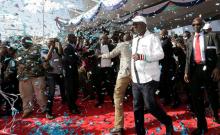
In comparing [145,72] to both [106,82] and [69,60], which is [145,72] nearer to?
[69,60]

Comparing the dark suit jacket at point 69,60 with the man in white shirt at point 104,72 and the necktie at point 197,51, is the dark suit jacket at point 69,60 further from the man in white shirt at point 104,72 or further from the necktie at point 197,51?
the necktie at point 197,51

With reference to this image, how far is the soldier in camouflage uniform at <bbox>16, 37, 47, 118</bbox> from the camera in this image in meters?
8.27

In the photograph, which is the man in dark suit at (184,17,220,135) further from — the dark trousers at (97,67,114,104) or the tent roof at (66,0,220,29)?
the tent roof at (66,0,220,29)

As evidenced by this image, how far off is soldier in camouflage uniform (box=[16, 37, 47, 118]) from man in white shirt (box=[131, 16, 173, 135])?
371 cm

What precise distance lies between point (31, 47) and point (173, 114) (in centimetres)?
394

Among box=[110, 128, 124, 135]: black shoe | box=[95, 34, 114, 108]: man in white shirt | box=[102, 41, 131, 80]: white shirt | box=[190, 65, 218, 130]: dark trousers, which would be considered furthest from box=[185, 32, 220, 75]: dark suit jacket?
box=[95, 34, 114, 108]: man in white shirt

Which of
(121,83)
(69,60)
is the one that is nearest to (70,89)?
(69,60)

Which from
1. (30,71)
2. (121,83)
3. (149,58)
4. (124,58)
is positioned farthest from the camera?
(30,71)

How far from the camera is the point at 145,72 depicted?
17.0ft

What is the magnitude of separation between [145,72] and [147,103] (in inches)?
19.5

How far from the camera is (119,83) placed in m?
6.20

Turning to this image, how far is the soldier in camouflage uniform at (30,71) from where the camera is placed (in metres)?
8.27

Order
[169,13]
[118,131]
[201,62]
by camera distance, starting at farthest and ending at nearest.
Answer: [169,13] < [118,131] < [201,62]

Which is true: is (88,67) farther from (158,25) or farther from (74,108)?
(158,25)
